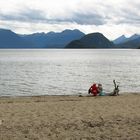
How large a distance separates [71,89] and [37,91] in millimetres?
6431

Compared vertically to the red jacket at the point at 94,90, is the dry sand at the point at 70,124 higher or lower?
higher

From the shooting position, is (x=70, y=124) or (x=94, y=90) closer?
(x=70, y=124)

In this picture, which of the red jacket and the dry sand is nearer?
the dry sand

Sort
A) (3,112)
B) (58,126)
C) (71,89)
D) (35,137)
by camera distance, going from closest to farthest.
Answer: (35,137)
(58,126)
(3,112)
(71,89)

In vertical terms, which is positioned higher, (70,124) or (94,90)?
(70,124)

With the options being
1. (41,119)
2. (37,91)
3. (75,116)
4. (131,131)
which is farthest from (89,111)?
(37,91)

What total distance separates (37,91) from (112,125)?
3792cm

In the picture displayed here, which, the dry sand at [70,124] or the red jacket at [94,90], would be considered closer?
the dry sand at [70,124]

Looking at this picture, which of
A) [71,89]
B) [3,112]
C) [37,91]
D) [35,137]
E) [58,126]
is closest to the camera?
[35,137]

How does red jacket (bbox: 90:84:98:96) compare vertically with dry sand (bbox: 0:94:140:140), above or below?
below

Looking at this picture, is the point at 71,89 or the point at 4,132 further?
the point at 71,89

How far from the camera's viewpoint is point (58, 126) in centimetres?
1709

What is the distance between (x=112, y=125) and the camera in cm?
1728

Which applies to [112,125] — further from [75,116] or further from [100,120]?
[75,116]
